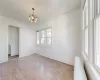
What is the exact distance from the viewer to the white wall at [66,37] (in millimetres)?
3596

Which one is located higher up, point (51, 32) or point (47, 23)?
point (47, 23)

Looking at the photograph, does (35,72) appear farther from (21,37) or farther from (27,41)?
(27,41)

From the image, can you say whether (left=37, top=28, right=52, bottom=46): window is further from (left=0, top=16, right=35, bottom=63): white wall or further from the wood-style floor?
the wood-style floor

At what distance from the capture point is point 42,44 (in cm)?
621

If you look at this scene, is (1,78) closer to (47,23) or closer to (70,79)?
(70,79)

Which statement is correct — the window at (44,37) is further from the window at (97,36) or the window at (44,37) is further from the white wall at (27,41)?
the window at (97,36)

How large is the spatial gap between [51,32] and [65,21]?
1.33m

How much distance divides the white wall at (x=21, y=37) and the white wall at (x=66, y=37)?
210 centimetres

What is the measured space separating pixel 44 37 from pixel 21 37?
5.75 feet

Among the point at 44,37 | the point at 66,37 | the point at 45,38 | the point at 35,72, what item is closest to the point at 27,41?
the point at 44,37

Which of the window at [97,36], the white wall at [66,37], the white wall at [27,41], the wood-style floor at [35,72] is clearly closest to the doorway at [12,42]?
the white wall at [27,41]

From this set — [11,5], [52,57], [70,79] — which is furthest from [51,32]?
[70,79]

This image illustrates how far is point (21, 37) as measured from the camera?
5.84m

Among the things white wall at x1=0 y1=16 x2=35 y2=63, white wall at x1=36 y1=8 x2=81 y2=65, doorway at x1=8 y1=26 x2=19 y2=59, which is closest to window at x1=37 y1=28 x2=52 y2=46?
white wall at x1=36 y1=8 x2=81 y2=65
